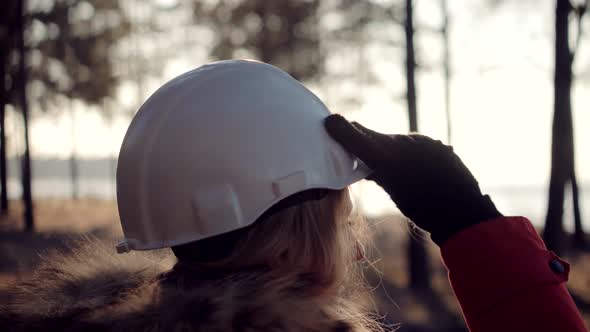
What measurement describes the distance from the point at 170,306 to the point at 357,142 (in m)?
0.72

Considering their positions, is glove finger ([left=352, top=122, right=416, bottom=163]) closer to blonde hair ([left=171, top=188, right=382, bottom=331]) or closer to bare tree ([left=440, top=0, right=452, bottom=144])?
blonde hair ([left=171, top=188, right=382, bottom=331])

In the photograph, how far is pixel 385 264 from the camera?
1120 centimetres

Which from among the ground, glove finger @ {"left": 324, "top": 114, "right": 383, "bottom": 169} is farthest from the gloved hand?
the ground

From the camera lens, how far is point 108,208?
1880 cm

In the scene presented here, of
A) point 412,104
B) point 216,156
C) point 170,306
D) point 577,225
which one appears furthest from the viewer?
point 577,225

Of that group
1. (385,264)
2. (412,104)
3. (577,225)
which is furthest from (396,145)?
(577,225)

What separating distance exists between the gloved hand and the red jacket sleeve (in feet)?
0.20

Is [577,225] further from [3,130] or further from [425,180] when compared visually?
[3,130]

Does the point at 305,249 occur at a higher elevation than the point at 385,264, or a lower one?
higher

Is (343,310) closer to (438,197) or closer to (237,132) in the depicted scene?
(438,197)

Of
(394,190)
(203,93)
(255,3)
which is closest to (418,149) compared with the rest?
(394,190)

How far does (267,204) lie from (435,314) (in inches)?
262

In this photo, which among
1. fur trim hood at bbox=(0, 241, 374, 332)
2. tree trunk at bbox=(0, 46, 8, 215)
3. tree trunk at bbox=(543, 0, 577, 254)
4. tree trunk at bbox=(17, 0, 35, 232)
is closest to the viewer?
fur trim hood at bbox=(0, 241, 374, 332)

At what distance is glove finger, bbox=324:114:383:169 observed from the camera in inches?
66.5
